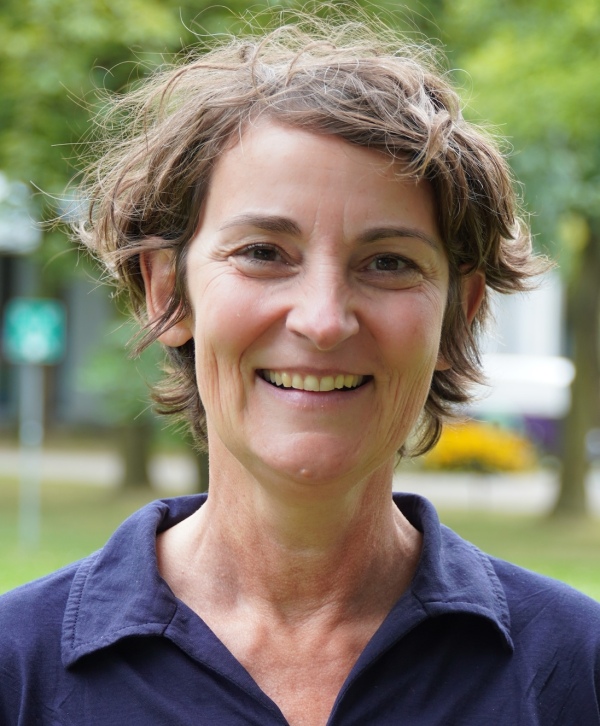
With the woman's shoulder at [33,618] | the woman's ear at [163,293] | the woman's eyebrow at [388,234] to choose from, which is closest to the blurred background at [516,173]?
the woman's ear at [163,293]

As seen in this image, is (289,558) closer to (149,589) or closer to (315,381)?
(149,589)

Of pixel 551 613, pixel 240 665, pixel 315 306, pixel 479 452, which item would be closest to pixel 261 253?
pixel 315 306

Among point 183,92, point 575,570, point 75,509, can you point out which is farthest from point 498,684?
point 75,509

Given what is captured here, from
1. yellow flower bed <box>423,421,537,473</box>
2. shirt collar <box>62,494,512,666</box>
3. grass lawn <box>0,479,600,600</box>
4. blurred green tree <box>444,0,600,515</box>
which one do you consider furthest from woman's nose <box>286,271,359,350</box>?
yellow flower bed <box>423,421,537,473</box>

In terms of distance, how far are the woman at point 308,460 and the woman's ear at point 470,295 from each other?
0.8 inches

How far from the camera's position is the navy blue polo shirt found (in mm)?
1812

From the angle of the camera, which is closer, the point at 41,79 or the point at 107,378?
the point at 41,79

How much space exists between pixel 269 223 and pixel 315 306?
0.16 m

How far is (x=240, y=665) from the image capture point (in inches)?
73.1

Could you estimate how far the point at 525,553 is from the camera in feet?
39.1

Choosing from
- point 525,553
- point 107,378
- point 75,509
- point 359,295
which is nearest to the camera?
point 359,295

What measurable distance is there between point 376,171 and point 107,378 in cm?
881

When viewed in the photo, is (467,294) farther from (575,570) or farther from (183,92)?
(575,570)

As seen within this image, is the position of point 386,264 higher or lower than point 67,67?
lower
